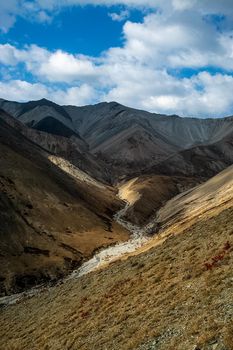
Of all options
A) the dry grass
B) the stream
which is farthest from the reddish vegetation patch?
the stream

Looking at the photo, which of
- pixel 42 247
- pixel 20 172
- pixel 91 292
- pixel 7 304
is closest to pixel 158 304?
pixel 91 292

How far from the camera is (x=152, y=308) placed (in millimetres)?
29109

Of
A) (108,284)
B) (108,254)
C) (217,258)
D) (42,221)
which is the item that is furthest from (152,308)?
(42,221)

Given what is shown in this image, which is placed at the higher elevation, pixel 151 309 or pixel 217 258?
pixel 217 258

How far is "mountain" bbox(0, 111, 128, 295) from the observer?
85688 millimetres

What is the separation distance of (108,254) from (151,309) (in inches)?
2655

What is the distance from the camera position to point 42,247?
3809 inches

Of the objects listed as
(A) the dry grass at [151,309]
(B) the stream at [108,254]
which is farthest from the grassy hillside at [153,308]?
(B) the stream at [108,254]

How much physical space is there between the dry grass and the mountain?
115 ft

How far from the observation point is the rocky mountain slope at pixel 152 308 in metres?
22.6

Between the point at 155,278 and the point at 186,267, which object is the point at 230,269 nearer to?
the point at 186,267

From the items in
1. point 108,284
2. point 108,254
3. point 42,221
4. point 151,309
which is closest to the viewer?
point 151,309

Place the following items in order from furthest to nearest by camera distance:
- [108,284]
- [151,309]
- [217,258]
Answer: [108,284] < [217,258] < [151,309]

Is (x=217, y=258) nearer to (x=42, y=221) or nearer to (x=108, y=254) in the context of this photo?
(x=108, y=254)
